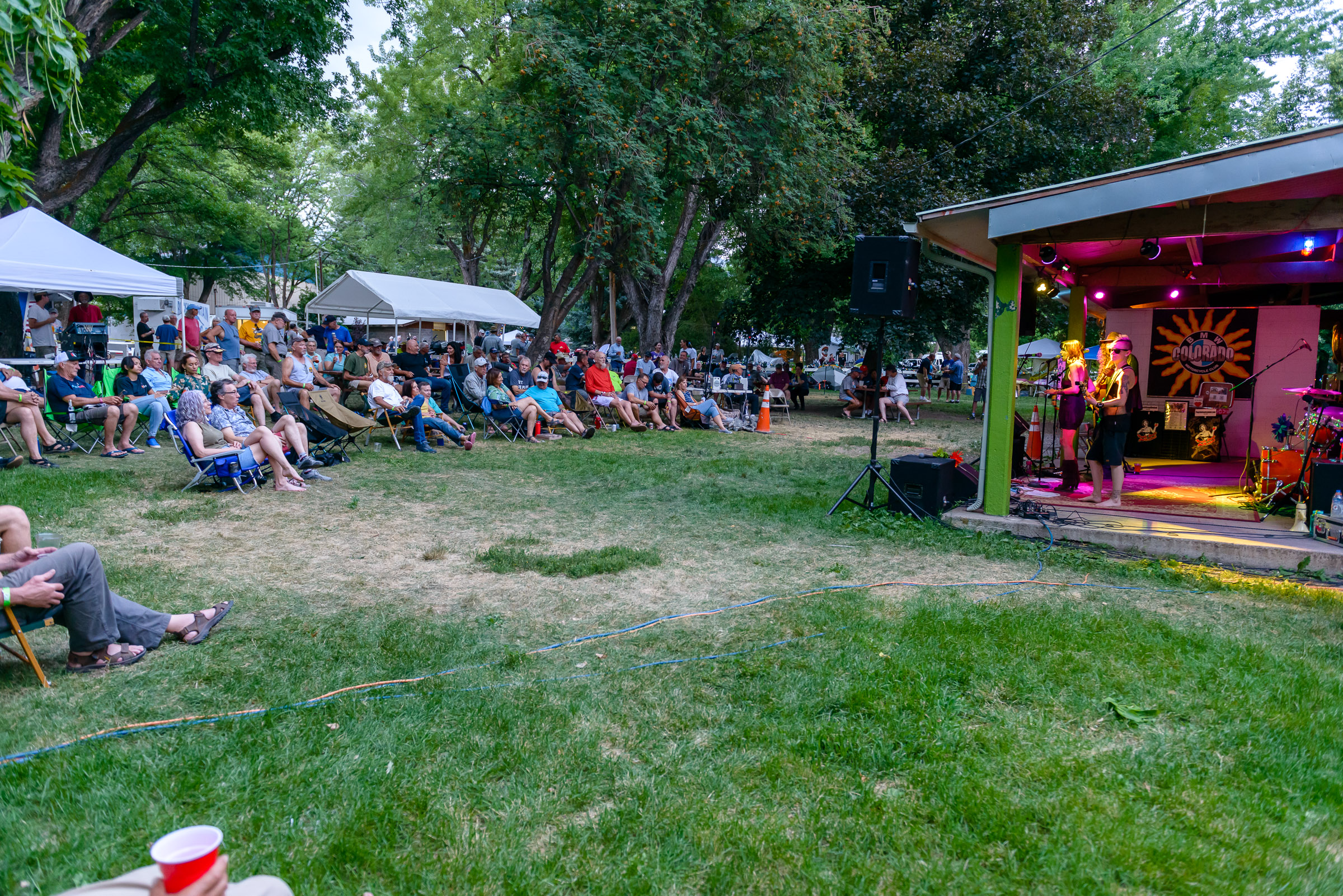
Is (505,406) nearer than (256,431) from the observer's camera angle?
No

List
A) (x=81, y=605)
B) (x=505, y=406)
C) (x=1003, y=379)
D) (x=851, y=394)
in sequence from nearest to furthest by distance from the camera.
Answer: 1. (x=81, y=605)
2. (x=1003, y=379)
3. (x=505, y=406)
4. (x=851, y=394)

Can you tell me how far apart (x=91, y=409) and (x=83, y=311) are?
4.57 meters

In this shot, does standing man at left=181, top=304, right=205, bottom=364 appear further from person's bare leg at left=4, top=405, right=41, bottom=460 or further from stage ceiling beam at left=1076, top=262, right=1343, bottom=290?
stage ceiling beam at left=1076, top=262, right=1343, bottom=290

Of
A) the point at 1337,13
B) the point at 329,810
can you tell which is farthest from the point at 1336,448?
the point at 1337,13

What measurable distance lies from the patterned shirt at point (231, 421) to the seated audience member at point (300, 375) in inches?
68.8

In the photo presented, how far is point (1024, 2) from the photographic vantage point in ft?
57.3

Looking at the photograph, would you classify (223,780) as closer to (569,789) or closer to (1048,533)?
(569,789)

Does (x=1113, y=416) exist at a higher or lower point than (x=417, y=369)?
lower

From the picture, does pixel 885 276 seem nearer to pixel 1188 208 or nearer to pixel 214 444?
pixel 1188 208

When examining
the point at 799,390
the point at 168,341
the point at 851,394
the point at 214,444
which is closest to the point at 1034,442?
the point at 214,444

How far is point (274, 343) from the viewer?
12086 mm

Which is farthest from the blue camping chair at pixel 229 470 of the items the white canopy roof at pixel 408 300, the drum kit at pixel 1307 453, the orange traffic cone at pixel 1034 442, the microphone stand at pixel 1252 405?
the white canopy roof at pixel 408 300

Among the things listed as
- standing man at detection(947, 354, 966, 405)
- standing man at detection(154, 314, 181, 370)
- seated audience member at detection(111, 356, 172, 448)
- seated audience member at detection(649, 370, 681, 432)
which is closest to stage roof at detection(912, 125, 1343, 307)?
seated audience member at detection(649, 370, 681, 432)

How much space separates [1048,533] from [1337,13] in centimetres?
2431
